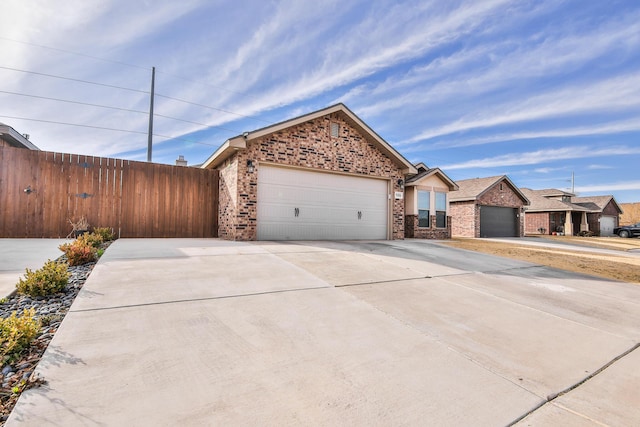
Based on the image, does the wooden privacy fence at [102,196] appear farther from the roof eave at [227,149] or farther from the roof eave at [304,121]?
the roof eave at [304,121]

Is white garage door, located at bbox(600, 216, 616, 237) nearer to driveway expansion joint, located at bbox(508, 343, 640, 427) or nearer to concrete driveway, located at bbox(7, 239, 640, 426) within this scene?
concrete driveway, located at bbox(7, 239, 640, 426)

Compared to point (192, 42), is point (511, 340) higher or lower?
lower

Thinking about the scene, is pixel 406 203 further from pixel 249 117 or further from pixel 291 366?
pixel 291 366

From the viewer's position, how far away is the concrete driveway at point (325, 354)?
1.70 meters

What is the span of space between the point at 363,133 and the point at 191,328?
9.90 metres

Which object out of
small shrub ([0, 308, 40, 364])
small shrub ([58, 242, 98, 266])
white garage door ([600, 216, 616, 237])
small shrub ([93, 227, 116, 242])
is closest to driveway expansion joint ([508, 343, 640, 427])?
small shrub ([0, 308, 40, 364])

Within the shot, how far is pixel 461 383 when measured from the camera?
2.08 metres

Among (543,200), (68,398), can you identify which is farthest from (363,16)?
(543,200)

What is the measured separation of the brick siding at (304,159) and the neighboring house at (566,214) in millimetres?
23092

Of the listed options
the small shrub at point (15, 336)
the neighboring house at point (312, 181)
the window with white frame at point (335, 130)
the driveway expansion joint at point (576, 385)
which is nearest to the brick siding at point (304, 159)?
the neighboring house at point (312, 181)

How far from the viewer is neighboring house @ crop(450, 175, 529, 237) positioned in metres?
18.4

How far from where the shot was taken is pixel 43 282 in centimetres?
319

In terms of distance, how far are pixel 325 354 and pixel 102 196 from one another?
937 centimetres

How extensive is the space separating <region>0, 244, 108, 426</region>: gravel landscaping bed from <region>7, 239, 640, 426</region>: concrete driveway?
0.24ft
